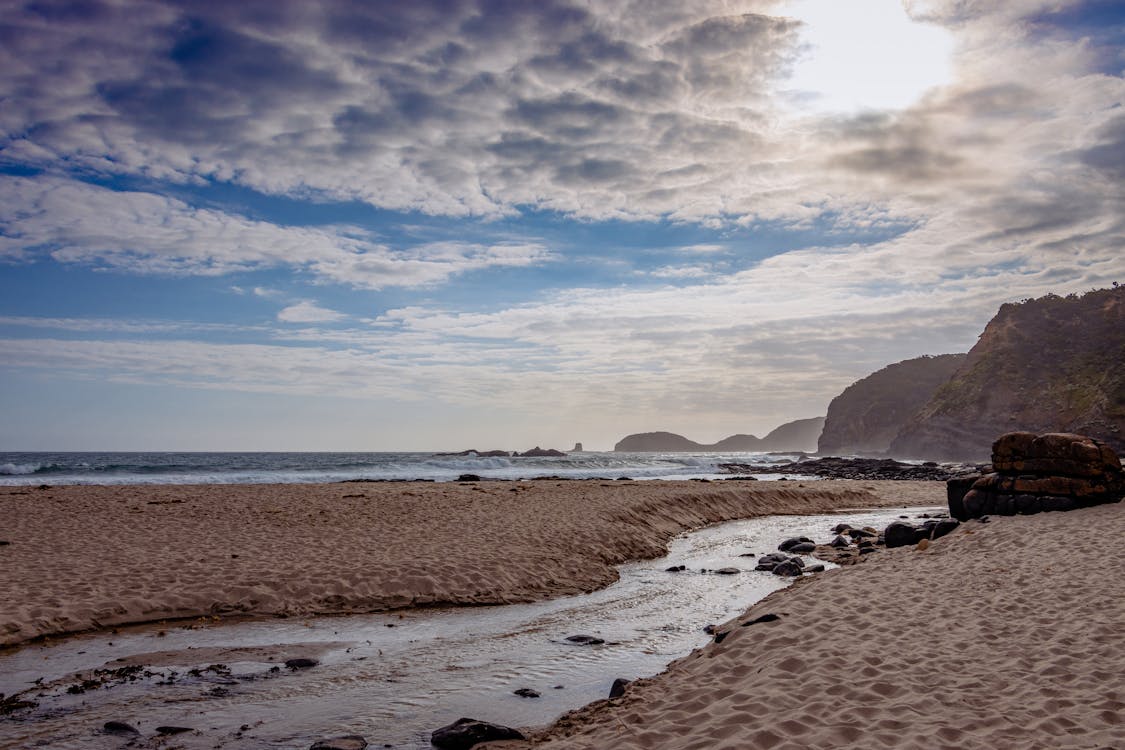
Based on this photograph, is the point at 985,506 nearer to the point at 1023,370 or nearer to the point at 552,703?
the point at 552,703

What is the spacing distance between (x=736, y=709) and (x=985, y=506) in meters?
18.2

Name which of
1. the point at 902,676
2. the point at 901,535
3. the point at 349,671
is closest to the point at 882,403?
the point at 901,535

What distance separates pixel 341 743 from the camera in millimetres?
6152

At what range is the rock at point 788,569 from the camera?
15536mm

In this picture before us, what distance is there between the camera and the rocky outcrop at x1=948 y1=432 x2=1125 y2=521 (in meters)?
19.2

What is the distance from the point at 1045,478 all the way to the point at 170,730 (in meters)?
23.0

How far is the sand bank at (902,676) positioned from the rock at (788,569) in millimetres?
4124

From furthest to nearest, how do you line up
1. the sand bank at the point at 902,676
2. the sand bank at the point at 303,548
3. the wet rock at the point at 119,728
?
the sand bank at the point at 303,548 < the wet rock at the point at 119,728 < the sand bank at the point at 902,676

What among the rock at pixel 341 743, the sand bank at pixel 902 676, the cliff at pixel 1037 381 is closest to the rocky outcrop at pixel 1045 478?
the sand bank at pixel 902 676

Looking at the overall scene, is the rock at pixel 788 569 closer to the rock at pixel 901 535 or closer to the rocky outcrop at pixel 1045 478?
the rock at pixel 901 535

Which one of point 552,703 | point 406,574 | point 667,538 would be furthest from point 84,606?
point 667,538

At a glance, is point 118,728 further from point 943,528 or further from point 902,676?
point 943,528

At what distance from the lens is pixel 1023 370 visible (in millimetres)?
86688

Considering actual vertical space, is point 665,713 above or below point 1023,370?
below
